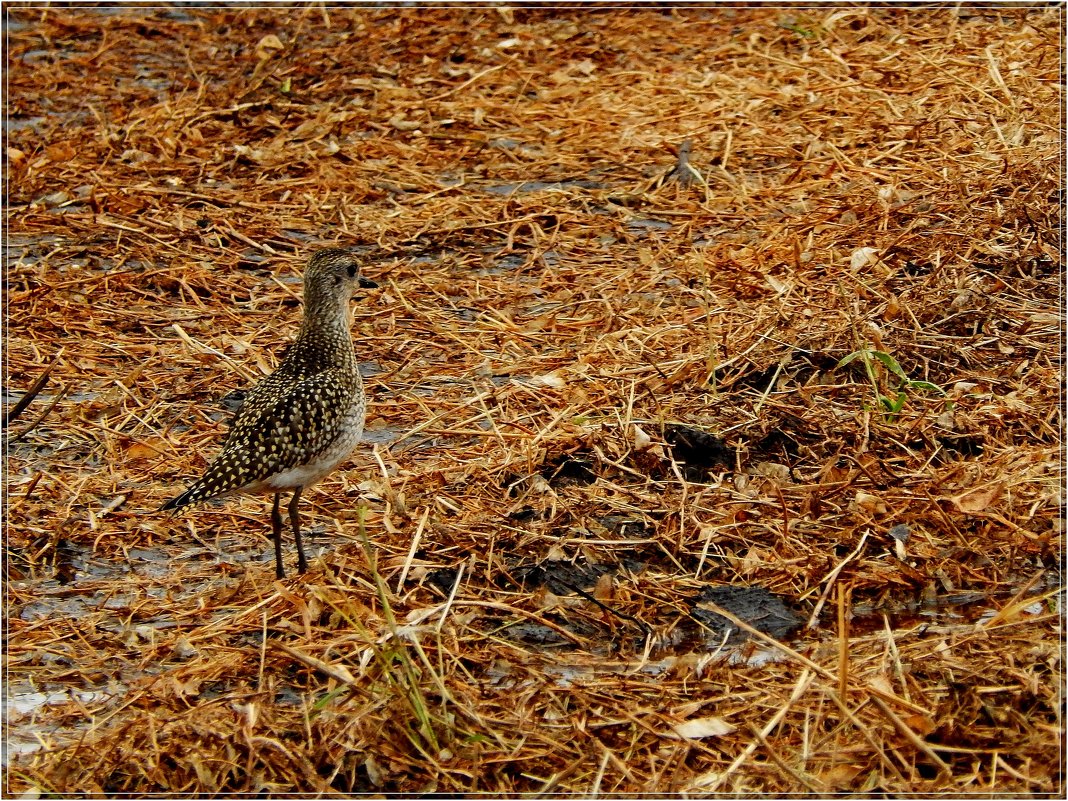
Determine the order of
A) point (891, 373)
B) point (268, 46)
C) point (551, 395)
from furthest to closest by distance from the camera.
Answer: point (268, 46), point (551, 395), point (891, 373)

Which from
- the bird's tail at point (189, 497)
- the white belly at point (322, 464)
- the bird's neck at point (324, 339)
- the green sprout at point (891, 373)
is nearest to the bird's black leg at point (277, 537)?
the white belly at point (322, 464)

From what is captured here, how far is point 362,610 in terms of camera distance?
5488 mm

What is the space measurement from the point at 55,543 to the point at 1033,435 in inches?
169

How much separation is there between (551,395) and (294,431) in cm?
173

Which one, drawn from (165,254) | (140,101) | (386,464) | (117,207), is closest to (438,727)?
(386,464)

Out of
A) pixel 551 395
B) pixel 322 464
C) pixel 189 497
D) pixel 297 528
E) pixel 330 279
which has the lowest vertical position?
pixel 551 395

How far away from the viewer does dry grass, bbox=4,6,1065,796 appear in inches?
190

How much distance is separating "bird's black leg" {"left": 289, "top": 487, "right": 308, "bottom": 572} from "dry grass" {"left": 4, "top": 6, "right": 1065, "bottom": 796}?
3.8 inches

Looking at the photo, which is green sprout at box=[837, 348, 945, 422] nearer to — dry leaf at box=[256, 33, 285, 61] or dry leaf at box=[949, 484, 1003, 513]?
dry leaf at box=[949, 484, 1003, 513]

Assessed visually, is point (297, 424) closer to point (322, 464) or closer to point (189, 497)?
point (322, 464)

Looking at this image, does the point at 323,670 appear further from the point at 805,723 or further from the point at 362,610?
the point at 805,723

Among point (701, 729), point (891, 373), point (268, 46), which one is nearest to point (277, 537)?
point (701, 729)

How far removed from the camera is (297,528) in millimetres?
6141

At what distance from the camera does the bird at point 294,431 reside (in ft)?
19.2
